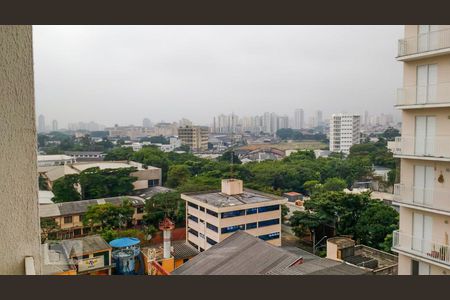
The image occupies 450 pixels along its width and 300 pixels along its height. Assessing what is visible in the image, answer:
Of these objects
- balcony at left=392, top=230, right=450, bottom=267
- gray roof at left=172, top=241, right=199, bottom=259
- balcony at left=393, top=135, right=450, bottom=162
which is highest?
balcony at left=393, top=135, right=450, bottom=162

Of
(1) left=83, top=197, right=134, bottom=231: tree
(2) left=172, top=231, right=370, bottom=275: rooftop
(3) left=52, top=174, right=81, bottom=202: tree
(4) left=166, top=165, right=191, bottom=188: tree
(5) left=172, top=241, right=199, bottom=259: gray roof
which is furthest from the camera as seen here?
(4) left=166, top=165, right=191, bottom=188: tree

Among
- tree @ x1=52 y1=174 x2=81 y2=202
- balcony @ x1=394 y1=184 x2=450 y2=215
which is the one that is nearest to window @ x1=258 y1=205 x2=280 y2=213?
balcony @ x1=394 y1=184 x2=450 y2=215

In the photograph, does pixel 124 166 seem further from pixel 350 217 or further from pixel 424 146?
pixel 424 146

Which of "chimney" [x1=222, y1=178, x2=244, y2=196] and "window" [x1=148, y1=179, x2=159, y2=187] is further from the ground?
"chimney" [x1=222, y1=178, x2=244, y2=196]


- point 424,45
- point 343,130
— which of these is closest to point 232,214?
point 424,45

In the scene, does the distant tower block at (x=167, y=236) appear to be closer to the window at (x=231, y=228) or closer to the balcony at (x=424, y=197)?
the window at (x=231, y=228)

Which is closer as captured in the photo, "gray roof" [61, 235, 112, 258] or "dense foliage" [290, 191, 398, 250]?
"gray roof" [61, 235, 112, 258]

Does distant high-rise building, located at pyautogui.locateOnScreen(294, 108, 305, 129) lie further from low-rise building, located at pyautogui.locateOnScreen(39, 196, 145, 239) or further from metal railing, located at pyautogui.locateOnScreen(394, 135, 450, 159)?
metal railing, located at pyautogui.locateOnScreen(394, 135, 450, 159)

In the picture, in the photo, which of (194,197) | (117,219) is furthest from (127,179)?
(194,197)
